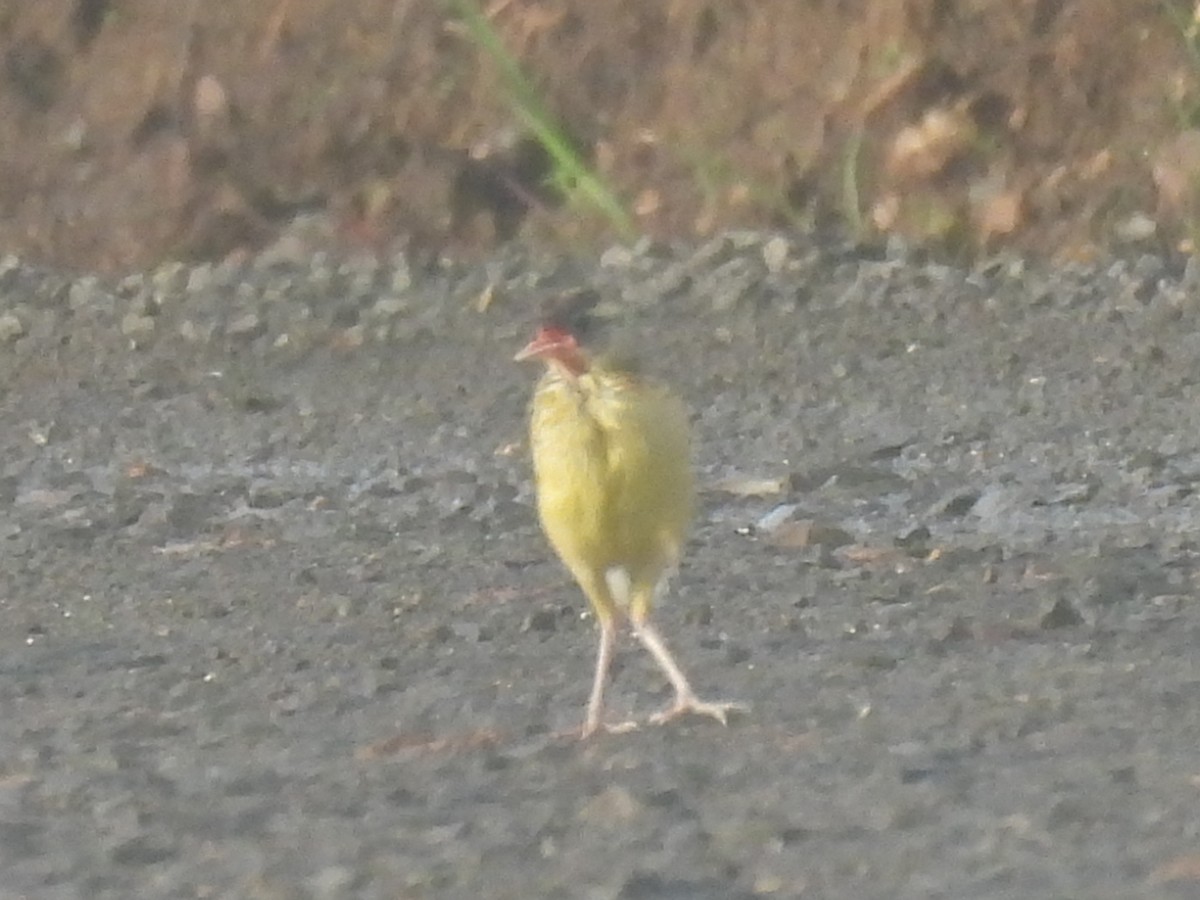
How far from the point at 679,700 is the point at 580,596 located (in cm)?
157

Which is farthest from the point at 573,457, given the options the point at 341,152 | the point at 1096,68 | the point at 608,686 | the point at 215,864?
the point at 341,152

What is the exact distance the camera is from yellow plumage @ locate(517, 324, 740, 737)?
18.4ft

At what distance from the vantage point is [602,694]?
5.85 m

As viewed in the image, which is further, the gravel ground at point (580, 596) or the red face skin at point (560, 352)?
the red face skin at point (560, 352)

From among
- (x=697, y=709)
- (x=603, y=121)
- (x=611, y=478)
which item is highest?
(x=611, y=478)

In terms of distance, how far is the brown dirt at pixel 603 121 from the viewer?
528 inches

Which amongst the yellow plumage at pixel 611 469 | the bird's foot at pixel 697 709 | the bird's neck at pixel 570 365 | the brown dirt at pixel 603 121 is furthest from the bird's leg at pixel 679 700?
the brown dirt at pixel 603 121

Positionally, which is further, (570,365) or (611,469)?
Result: (570,365)

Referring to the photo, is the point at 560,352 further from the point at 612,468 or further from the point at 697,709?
the point at 697,709

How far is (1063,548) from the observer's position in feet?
25.6

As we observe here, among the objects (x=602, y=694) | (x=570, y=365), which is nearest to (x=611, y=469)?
(x=570, y=365)

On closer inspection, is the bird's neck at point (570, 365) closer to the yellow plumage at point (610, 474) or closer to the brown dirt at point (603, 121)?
the yellow plumage at point (610, 474)

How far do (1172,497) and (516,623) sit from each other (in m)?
2.34

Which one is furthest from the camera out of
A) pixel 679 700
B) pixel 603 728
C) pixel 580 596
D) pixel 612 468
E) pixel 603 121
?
pixel 603 121
